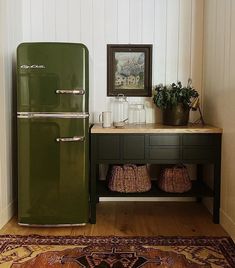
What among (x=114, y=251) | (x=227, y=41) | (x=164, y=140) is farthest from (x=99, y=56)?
(x=114, y=251)

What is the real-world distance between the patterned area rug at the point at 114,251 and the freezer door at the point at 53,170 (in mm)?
214

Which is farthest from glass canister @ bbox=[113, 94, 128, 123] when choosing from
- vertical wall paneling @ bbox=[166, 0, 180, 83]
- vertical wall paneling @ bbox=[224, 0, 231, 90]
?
vertical wall paneling @ bbox=[224, 0, 231, 90]

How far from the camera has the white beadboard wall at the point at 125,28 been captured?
3.19 meters

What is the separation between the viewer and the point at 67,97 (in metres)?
2.53

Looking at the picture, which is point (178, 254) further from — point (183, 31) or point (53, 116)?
point (183, 31)

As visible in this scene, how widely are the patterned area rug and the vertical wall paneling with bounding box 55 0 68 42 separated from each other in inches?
75.5

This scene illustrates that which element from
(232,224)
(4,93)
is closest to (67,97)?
(4,93)

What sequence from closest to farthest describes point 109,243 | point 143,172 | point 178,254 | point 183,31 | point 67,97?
point 178,254 → point 109,243 → point 67,97 → point 143,172 → point 183,31

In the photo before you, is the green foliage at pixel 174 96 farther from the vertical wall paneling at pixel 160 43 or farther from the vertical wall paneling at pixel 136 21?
the vertical wall paneling at pixel 136 21

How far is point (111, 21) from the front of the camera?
3207 mm

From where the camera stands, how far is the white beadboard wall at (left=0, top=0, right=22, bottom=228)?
2.62 metres

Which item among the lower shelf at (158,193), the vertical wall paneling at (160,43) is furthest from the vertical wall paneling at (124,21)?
the lower shelf at (158,193)

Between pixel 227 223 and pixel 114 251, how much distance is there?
37.9 inches

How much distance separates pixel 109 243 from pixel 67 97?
1162mm
